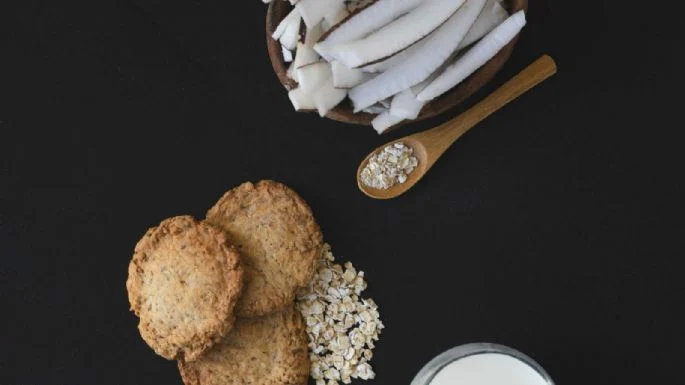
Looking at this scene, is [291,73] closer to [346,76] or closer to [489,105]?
[346,76]

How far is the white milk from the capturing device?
5.64 ft

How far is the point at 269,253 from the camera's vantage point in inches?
73.5

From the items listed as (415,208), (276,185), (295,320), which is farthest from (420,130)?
(295,320)

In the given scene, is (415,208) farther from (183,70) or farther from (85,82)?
(85,82)

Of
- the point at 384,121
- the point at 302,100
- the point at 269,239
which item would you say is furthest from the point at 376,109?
the point at 269,239

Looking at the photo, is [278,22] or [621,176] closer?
[278,22]

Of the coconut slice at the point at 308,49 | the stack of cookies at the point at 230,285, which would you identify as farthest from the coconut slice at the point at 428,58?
the stack of cookies at the point at 230,285

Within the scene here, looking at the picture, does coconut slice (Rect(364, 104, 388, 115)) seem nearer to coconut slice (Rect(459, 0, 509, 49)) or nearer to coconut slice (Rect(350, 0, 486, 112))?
coconut slice (Rect(350, 0, 486, 112))

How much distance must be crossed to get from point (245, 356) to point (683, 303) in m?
0.89

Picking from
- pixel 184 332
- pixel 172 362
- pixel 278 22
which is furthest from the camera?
pixel 172 362

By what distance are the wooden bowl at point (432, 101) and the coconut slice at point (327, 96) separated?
0.02m

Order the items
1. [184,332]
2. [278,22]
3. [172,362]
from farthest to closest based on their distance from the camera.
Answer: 1. [172,362]
2. [184,332]
3. [278,22]

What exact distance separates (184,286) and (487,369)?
60 cm

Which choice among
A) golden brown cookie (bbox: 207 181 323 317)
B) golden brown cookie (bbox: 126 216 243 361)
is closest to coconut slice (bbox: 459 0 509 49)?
golden brown cookie (bbox: 207 181 323 317)
